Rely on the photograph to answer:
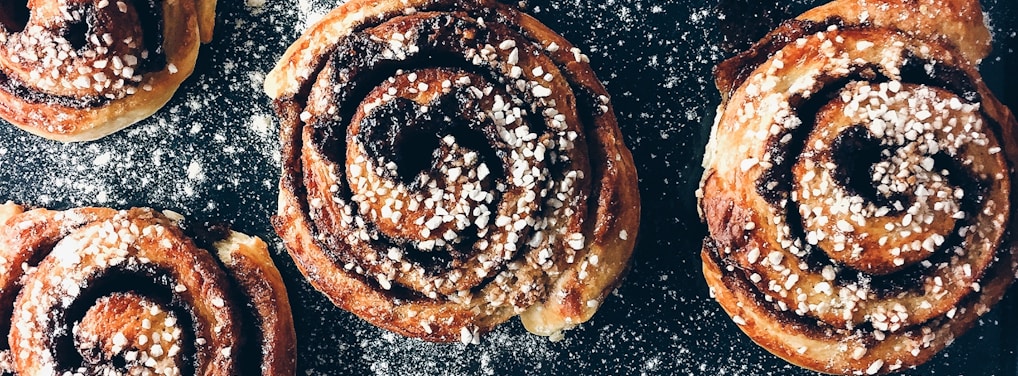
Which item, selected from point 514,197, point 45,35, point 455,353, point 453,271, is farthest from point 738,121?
point 45,35

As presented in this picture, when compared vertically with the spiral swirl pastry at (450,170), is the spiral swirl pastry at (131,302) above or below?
below

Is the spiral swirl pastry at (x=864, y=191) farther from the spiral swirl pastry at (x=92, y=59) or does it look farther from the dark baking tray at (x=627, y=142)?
the spiral swirl pastry at (x=92, y=59)

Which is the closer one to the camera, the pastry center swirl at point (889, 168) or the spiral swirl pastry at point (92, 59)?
the pastry center swirl at point (889, 168)

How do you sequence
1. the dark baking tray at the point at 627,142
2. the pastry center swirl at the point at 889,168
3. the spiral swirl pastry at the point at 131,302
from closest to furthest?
the pastry center swirl at the point at 889,168 → the spiral swirl pastry at the point at 131,302 → the dark baking tray at the point at 627,142

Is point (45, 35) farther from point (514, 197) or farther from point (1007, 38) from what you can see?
point (1007, 38)

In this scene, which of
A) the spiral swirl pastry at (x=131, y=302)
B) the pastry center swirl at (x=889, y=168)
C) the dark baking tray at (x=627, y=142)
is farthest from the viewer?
the dark baking tray at (x=627, y=142)

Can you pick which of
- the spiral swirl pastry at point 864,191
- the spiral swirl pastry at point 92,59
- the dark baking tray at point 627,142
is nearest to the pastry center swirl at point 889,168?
the spiral swirl pastry at point 864,191
